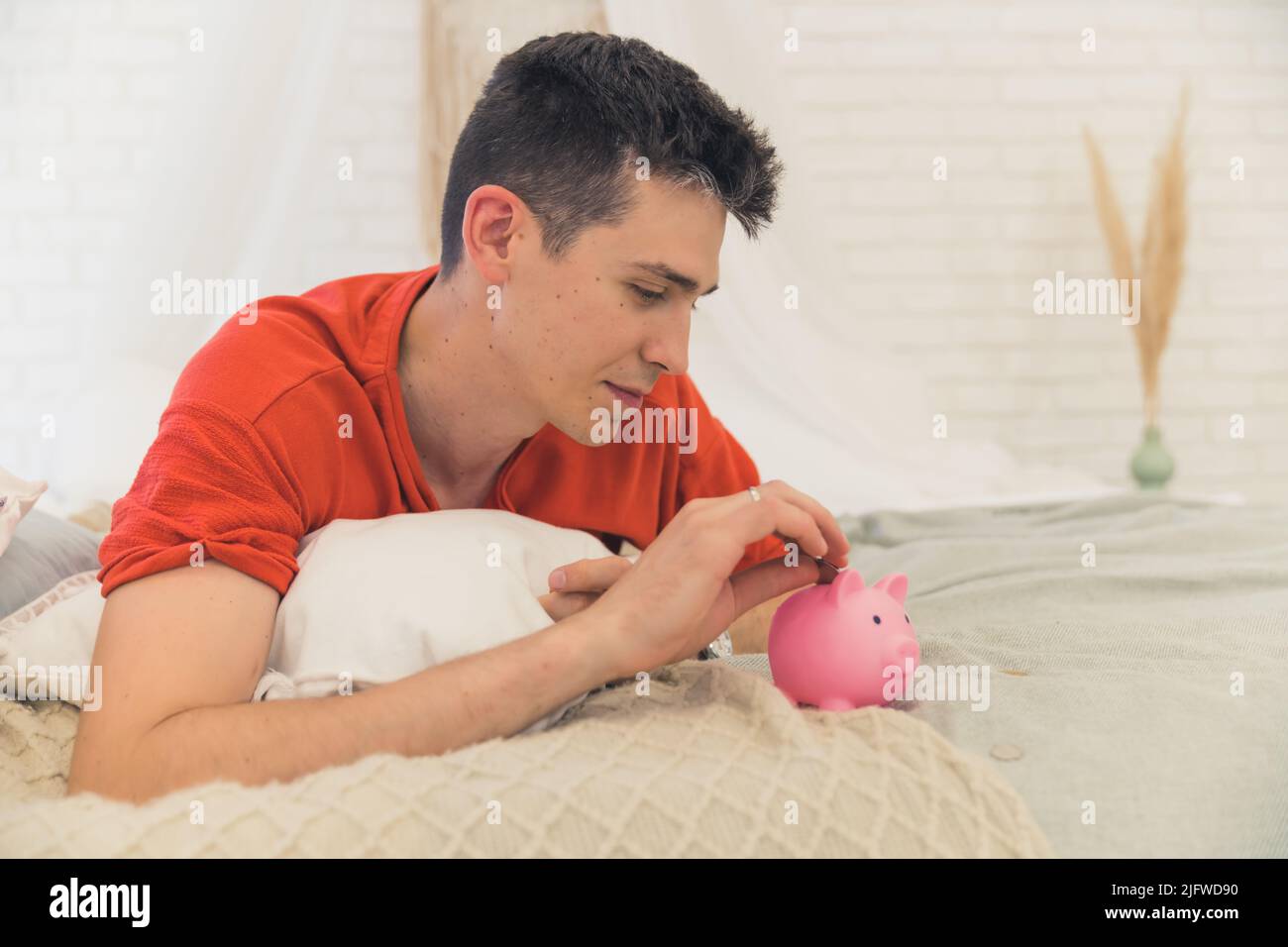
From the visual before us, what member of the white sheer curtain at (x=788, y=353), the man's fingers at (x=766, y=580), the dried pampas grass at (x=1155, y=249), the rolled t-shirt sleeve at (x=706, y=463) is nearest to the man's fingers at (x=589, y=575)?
the man's fingers at (x=766, y=580)

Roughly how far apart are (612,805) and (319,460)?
0.49m

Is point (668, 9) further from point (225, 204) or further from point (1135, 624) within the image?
point (1135, 624)

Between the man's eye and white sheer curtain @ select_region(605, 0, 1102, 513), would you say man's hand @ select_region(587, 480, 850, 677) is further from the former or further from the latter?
white sheer curtain @ select_region(605, 0, 1102, 513)

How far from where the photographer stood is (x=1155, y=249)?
2939 millimetres

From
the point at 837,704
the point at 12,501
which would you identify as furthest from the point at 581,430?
the point at 12,501

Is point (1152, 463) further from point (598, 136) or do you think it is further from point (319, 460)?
point (319, 460)

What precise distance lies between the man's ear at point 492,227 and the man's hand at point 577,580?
316mm

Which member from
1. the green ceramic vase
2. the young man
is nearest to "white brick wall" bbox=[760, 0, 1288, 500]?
the green ceramic vase

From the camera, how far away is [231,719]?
0.79 m

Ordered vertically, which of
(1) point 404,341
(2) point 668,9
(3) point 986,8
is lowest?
(1) point 404,341

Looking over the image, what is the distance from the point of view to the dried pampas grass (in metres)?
2.91

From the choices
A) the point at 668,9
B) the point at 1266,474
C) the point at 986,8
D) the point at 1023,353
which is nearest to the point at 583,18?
the point at 668,9

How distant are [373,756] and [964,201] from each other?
2814 millimetres

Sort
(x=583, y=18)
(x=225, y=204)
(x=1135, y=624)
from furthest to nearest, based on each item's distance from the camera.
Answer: (x=583, y=18)
(x=225, y=204)
(x=1135, y=624)
